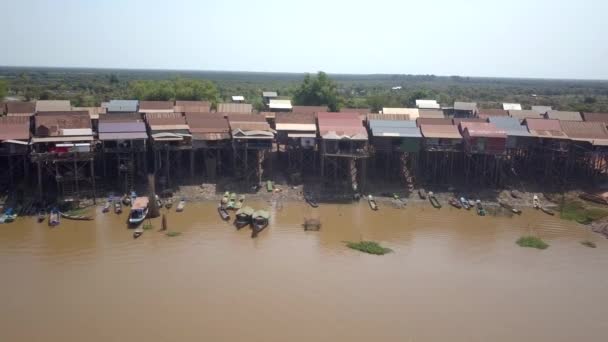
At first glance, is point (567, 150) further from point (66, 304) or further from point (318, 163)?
point (66, 304)

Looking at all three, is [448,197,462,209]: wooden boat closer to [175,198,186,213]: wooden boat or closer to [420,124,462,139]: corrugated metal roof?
[420,124,462,139]: corrugated metal roof

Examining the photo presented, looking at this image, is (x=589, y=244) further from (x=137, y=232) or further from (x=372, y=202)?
(x=137, y=232)

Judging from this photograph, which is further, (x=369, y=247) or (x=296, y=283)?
(x=369, y=247)

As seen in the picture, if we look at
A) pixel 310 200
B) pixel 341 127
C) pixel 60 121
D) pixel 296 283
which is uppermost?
pixel 341 127

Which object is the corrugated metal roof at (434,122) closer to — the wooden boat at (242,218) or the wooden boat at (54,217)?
the wooden boat at (242,218)

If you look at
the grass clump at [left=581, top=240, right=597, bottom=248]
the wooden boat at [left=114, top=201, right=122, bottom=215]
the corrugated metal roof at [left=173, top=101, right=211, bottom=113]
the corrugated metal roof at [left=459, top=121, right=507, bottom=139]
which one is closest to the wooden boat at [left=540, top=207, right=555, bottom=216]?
the grass clump at [left=581, top=240, right=597, bottom=248]

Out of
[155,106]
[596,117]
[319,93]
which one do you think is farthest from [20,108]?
[596,117]
